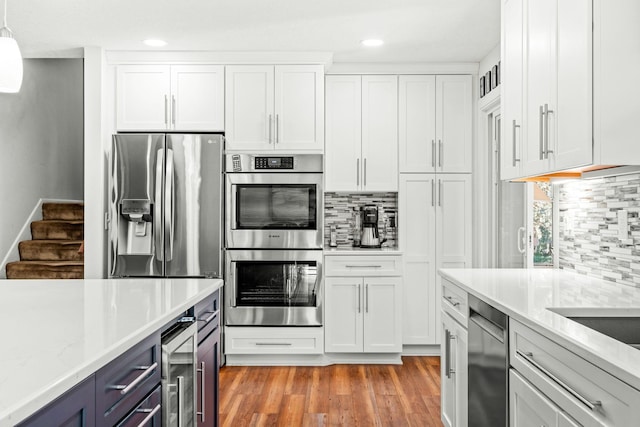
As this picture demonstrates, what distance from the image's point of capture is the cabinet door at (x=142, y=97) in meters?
4.27

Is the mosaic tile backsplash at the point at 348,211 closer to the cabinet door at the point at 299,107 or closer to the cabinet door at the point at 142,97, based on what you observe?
the cabinet door at the point at 299,107

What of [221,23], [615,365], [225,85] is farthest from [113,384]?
[225,85]

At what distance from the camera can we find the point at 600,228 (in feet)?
8.50

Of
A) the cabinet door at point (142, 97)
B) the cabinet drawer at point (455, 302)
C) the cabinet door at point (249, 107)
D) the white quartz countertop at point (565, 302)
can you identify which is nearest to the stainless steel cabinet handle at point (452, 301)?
the cabinet drawer at point (455, 302)

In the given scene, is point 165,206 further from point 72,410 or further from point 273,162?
point 72,410

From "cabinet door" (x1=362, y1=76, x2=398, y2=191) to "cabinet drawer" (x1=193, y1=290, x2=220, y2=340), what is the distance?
233cm

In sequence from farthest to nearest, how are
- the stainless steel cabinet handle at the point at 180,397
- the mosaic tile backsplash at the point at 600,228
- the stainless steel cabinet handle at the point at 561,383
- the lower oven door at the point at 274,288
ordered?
the lower oven door at the point at 274,288
the mosaic tile backsplash at the point at 600,228
the stainless steel cabinet handle at the point at 180,397
the stainless steel cabinet handle at the point at 561,383

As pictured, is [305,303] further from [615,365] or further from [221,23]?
[615,365]

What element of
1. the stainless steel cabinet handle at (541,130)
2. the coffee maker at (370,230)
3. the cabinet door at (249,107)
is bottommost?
the coffee maker at (370,230)

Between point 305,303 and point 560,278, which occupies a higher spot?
point 560,278

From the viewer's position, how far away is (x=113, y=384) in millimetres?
1331

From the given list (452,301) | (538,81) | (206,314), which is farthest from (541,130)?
(206,314)

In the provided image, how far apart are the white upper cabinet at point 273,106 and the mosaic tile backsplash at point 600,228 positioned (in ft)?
6.57

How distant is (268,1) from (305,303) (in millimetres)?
2244
